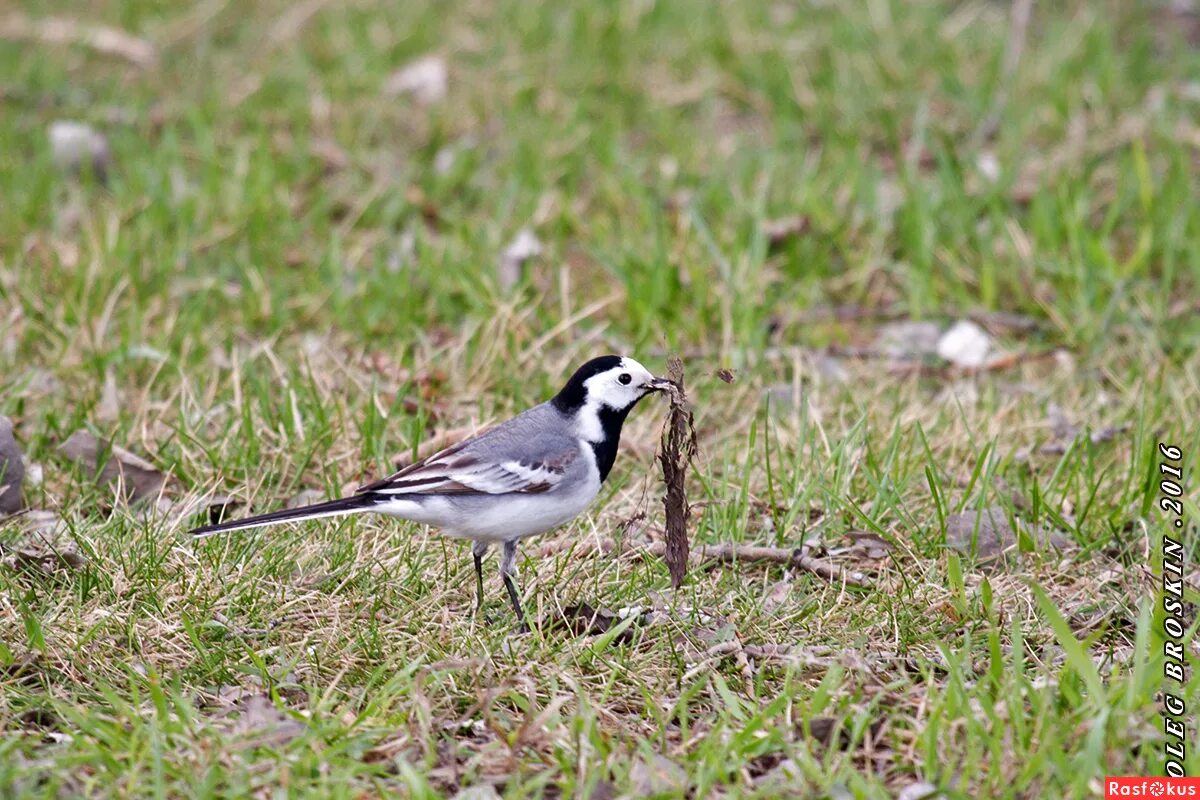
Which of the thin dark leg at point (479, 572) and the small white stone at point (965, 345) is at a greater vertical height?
the small white stone at point (965, 345)

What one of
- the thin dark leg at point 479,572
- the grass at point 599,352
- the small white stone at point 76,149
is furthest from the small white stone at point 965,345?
the small white stone at point 76,149

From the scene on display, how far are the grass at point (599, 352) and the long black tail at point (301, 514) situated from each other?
0.70 ft

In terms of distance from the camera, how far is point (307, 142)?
7.70 m

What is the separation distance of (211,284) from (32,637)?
109 inches

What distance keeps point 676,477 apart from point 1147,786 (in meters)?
1.48

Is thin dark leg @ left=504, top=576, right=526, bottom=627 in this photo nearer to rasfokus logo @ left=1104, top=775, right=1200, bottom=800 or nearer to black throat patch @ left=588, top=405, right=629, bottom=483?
black throat patch @ left=588, top=405, right=629, bottom=483

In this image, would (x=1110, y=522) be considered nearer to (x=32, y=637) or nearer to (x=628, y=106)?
(x=32, y=637)

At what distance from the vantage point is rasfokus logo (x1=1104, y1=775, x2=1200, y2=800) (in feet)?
10.5

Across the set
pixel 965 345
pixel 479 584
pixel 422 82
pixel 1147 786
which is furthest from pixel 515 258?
pixel 1147 786

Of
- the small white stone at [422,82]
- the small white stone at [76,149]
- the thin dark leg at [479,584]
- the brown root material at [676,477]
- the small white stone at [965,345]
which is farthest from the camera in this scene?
the small white stone at [422,82]

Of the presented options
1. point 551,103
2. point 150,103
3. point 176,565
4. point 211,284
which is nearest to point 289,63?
point 150,103

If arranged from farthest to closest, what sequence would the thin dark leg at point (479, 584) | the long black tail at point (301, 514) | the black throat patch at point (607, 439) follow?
the black throat patch at point (607, 439) → the thin dark leg at point (479, 584) → the long black tail at point (301, 514)

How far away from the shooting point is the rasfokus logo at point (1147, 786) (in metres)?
3.19

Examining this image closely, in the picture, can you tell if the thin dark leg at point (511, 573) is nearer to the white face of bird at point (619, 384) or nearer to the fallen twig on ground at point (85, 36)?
the white face of bird at point (619, 384)
